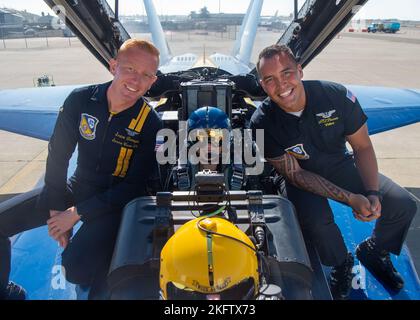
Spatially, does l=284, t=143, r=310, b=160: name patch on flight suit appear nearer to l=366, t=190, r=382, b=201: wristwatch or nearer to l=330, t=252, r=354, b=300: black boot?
l=366, t=190, r=382, b=201: wristwatch

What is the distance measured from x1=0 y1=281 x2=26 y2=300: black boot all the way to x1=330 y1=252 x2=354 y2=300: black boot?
2.10 meters

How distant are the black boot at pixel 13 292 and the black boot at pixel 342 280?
2100 millimetres

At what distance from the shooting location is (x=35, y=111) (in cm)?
514

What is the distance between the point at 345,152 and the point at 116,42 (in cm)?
326

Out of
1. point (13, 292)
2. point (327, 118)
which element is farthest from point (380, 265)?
point (13, 292)

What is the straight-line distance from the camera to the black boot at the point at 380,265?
2.72m

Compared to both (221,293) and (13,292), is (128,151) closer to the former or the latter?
(13,292)

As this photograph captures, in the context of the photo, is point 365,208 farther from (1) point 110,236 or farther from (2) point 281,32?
(2) point 281,32

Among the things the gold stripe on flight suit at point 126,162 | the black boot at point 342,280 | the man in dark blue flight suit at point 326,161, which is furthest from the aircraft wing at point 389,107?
the gold stripe on flight suit at point 126,162

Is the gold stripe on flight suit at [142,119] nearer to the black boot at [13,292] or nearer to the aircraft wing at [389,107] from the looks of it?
the black boot at [13,292]

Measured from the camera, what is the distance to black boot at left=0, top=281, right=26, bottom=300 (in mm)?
2418

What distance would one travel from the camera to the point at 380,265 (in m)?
2.78

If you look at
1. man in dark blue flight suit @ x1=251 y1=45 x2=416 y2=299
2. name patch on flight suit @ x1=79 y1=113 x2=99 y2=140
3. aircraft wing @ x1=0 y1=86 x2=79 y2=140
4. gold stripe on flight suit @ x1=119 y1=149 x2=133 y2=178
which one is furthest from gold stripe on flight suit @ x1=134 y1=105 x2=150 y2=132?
aircraft wing @ x1=0 y1=86 x2=79 y2=140
